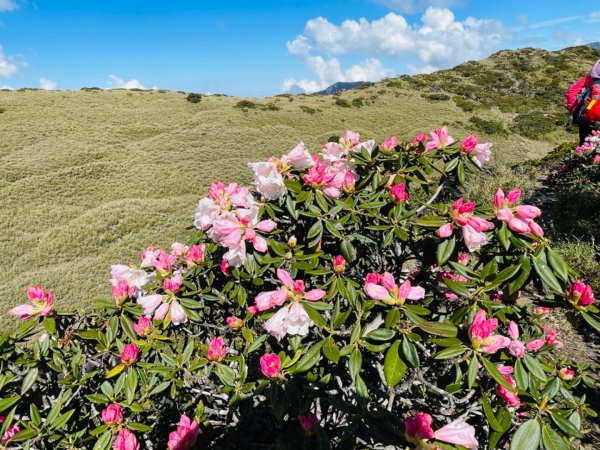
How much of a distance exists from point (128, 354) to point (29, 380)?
55 centimetres

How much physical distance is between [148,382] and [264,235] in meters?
1.13

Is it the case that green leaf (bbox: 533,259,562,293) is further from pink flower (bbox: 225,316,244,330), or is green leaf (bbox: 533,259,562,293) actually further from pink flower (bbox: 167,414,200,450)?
pink flower (bbox: 167,414,200,450)

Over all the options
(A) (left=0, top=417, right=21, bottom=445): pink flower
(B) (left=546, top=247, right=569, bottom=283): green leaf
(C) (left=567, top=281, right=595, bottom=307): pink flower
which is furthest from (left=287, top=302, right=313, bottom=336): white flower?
(A) (left=0, top=417, right=21, bottom=445): pink flower

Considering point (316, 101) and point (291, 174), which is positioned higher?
point (316, 101)

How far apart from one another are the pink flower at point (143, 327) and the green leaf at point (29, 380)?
55cm

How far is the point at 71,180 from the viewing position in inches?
458

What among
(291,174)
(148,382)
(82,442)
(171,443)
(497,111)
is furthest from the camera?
(497,111)

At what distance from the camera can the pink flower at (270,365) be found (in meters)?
1.75

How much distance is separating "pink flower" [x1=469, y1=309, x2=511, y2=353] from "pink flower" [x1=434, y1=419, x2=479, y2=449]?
317mm

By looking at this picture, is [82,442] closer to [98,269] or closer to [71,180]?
[98,269]

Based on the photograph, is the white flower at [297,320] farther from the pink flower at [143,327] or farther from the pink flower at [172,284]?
the pink flower at [143,327]

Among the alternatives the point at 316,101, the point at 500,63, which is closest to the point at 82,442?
the point at 316,101

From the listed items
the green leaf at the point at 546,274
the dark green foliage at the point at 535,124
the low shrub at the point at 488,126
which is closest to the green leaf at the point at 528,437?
the green leaf at the point at 546,274

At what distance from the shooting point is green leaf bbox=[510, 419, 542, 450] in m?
1.37
